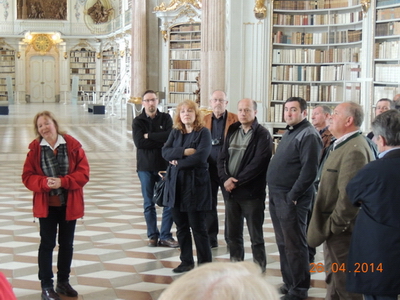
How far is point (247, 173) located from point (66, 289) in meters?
1.54

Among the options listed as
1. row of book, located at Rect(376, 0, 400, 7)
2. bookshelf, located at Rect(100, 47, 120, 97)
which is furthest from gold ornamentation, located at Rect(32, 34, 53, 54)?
row of book, located at Rect(376, 0, 400, 7)

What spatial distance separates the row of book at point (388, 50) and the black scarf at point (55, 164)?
281 inches

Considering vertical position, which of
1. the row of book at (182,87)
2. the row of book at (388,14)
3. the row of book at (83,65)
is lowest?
the row of book at (182,87)

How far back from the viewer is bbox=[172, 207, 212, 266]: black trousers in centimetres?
487

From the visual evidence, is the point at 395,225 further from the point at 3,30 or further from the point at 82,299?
the point at 3,30

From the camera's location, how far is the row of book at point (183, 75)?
17547 millimetres

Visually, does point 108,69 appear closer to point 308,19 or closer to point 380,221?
point 308,19

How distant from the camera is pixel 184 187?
4887 millimetres

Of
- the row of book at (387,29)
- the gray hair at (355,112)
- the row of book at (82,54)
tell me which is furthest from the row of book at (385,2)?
the row of book at (82,54)

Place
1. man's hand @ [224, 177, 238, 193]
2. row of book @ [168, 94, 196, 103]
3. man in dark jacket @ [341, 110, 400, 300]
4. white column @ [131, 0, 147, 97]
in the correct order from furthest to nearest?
white column @ [131, 0, 147, 97], row of book @ [168, 94, 196, 103], man's hand @ [224, 177, 238, 193], man in dark jacket @ [341, 110, 400, 300]

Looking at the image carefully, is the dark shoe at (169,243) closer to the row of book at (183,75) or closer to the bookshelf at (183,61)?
the bookshelf at (183,61)

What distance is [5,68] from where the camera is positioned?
129 feet

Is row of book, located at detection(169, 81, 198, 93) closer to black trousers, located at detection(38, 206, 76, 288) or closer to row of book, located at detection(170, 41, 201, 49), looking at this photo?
row of book, located at detection(170, 41, 201, 49)

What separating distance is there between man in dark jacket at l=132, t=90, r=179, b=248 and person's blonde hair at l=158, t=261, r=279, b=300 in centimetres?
470
